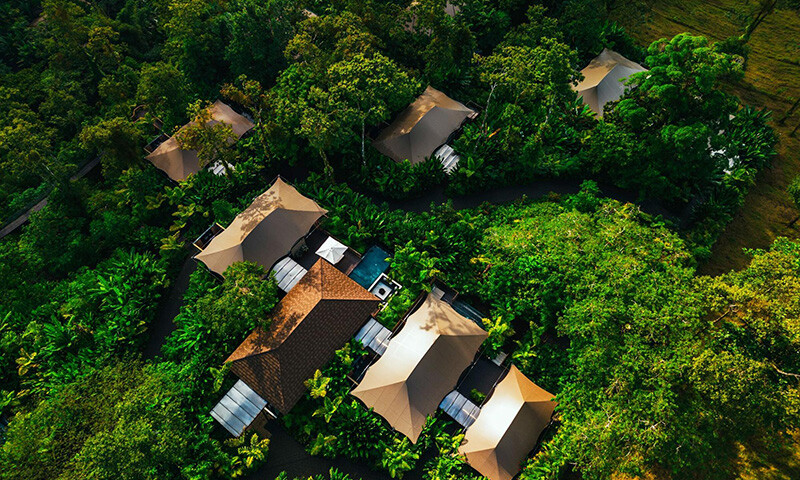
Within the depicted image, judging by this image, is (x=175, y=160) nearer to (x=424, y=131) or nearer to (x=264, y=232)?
(x=264, y=232)

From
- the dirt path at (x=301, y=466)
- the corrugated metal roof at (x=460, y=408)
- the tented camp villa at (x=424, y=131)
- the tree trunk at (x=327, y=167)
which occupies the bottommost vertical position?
the dirt path at (x=301, y=466)

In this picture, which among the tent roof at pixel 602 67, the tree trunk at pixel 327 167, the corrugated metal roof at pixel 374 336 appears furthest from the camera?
the tent roof at pixel 602 67

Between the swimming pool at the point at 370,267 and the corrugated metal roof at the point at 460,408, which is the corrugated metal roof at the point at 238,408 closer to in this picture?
the swimming pool at the point at 370,267

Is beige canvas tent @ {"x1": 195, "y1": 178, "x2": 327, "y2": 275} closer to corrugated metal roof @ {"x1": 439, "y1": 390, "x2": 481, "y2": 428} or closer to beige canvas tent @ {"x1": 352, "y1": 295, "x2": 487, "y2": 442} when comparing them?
beige canvas tent @ {"x1": 352, "y1": 295, "x2": 487, "y2": 442}

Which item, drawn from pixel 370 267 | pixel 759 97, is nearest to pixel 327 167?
pixel 370 267

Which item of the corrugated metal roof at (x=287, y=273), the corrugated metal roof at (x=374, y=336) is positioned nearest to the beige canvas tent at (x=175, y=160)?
the corrugated metal roof at (x=287, y=273)

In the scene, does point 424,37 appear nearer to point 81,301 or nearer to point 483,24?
point 483,24
